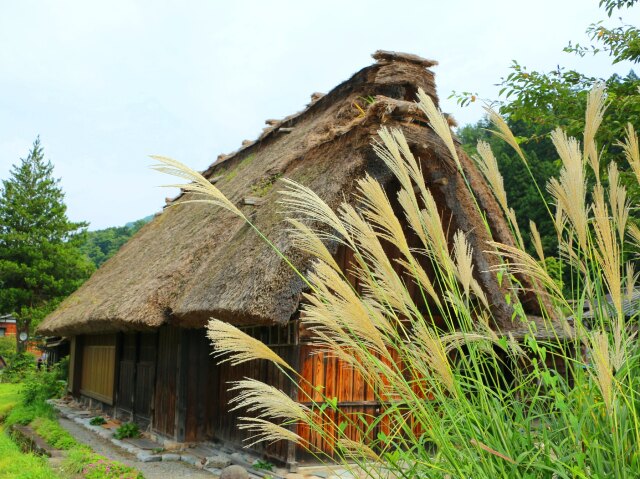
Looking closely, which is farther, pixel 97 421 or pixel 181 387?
pixel 97 421

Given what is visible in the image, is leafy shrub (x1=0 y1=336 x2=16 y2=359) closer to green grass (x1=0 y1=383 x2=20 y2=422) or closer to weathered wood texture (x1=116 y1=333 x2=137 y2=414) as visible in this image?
green grass (x1=0 y1=383 x2=20 y2=422)

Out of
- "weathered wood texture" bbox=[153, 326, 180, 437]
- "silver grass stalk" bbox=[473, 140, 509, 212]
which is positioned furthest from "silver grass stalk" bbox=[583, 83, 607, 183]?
"weathered wood texture" bbox=[153, 326, 180, 437]

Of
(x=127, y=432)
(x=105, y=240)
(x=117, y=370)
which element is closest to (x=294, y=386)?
(x=127, y=432)

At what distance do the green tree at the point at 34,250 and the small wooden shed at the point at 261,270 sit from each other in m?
14.1

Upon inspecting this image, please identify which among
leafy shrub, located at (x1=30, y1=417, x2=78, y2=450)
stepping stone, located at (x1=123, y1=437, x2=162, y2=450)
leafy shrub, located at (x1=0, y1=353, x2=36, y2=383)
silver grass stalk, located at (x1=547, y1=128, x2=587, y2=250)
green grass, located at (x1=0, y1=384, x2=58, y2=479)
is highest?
silver grass stalk, located at (x1=547, y1=128, x2=587, y2=250)

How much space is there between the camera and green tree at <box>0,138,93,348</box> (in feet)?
72.9

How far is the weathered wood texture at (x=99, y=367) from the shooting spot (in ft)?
34.0

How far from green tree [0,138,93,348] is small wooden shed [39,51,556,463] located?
14.1m

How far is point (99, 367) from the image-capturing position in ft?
36.8

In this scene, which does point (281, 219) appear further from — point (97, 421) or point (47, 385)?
point (47, 385)

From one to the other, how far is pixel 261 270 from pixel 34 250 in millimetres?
19991

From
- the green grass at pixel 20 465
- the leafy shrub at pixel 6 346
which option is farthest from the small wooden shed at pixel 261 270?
the leafy shrub at pixel 6 346

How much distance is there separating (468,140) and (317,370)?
2818 cm

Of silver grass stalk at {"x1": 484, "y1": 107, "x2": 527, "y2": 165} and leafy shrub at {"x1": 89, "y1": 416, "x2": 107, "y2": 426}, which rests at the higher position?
silver grass stalk at {"x1": 484, "y1": 107, "x2": 527, "y2": 165}
